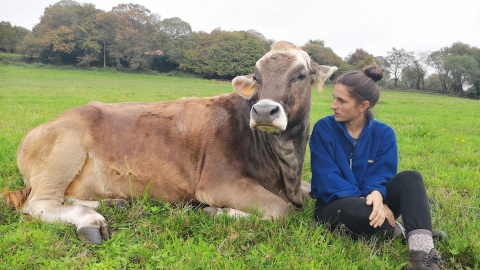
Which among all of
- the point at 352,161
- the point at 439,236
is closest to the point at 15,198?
the point at 352,161

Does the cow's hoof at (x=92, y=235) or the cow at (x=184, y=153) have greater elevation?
the cow at (x=184, y=153)

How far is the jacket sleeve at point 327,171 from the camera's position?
12.6 ft

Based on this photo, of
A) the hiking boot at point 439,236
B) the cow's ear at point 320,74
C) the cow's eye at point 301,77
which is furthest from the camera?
the cow's ear at point 320,74

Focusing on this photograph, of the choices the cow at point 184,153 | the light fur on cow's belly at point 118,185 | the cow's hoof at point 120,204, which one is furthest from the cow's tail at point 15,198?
the cow's hoof at point 120,204

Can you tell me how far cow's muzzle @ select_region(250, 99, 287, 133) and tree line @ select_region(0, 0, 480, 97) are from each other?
183 feet

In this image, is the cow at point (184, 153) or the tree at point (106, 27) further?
the tree at point (106, 27)

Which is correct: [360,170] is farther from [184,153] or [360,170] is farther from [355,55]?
[355,55]

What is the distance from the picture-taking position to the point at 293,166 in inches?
181

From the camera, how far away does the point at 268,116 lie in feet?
11.9

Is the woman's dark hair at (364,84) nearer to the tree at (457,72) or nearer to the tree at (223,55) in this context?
the tree at (223,55)

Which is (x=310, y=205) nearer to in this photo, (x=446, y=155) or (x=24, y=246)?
(x=24, y=246)

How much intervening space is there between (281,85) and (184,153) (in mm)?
1611

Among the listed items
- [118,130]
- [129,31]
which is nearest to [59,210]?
[118,130]

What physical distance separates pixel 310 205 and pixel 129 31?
72.5m
